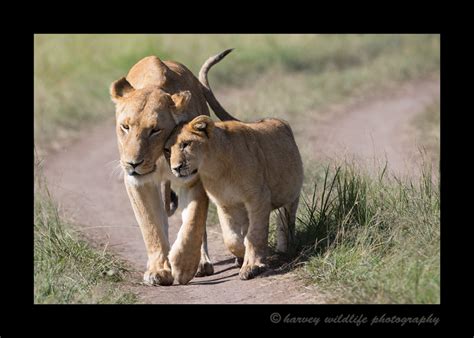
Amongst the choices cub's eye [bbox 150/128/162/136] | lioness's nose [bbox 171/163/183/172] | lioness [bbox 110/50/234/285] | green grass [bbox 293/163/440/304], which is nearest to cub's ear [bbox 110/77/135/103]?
lioness [bbox 110/50/234/285]

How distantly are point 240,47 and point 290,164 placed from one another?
11.3m

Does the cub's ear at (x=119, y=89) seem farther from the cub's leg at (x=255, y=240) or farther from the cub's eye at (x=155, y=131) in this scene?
the cub's leg at (x=255, y=240)

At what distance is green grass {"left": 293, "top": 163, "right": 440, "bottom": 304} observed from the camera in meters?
5.72

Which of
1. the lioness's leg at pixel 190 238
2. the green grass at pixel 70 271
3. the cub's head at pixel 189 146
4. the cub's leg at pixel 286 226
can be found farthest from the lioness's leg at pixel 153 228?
the cub's leg at pixel 286 226

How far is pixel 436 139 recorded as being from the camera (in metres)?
11.5

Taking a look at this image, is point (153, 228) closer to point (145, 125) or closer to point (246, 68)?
point (145, 125)

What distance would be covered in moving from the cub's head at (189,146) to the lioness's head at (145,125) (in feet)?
0.33

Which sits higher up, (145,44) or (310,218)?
(145,44)

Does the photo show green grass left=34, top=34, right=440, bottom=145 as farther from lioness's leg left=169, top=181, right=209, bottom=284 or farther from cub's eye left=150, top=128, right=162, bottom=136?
cub's eye left=150, top=128, right=162, bottom=136

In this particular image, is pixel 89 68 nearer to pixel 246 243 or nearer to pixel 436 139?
pixel 436 139

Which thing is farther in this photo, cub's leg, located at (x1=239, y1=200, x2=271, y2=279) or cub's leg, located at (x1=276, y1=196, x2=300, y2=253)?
cub's leg, located at (x1=276, y1=196, x2=300, y2=253)

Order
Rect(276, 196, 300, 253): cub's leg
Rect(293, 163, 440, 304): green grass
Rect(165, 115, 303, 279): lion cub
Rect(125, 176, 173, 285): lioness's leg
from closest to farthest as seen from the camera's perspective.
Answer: Rect(293, 163, 440, 304): green grass < Rect(165, 115, 303, 279): lion cub < Rect(125, 176, 173, 285): lioness's leg < Rect(276, 196, 300, 253): cub's leg

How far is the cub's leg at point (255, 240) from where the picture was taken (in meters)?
6.84

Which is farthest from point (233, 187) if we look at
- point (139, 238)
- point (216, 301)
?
point (139, 238)
